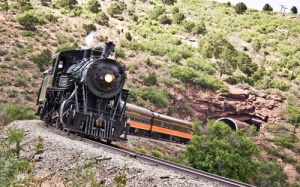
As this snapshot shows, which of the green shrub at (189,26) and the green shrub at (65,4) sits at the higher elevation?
the green shrub at (65,4)

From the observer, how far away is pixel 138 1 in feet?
256

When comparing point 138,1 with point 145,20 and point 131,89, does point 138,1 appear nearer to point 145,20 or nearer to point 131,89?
point 145,20

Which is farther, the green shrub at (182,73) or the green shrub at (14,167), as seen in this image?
the green shrub at (182,73)

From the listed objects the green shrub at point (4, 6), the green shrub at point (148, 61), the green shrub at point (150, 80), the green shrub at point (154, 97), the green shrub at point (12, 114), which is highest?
the green shrub at point (4, 6)

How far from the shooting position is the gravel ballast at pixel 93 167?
639 cm

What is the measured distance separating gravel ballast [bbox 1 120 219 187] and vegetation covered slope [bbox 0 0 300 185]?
11.4 meters

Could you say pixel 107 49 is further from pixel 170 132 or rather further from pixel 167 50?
pixel 167 50

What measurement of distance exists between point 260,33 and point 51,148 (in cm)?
6242

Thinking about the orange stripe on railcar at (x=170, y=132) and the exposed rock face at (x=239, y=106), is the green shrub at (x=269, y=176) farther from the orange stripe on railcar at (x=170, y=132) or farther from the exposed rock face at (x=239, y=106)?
the exposed rock face at (x=239, y=106)

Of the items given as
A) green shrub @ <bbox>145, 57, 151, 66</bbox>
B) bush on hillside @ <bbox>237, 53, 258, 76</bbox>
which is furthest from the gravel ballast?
bush on hillside @ <bbox>237, 53, 258, 76</bbox>

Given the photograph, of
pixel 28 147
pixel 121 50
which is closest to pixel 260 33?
pixel 121 50

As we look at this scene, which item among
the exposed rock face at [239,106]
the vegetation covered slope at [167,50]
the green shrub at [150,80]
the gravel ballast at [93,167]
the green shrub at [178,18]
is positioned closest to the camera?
the gravel ballast at [93,167]

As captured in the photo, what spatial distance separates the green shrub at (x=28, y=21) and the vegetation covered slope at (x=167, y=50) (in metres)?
0.11

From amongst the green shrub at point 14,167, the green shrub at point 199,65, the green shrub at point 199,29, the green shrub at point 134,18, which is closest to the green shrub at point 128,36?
the green shrub at point 199,65
